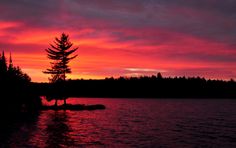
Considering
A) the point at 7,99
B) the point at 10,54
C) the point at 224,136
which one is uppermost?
the point at 10,54

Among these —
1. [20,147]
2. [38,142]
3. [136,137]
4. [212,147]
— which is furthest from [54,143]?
[212,147]

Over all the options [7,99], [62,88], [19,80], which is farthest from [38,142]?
[62,88]

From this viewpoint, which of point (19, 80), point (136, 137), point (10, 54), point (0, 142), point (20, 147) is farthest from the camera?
point (10, 54)

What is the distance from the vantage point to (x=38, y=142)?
41.7 meters

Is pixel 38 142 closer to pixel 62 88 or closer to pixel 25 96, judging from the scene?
pixel 25 96

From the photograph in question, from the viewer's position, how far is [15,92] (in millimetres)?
78000

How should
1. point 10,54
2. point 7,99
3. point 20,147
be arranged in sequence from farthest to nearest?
point 10,54, point 7,99, point 20,147

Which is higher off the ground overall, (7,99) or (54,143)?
(7,99)

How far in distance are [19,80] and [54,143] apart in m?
44.6

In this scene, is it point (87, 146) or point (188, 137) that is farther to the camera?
point (188, 137)

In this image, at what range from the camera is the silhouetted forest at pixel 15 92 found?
245 ft

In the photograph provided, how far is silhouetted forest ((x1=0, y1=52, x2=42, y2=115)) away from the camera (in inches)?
2943

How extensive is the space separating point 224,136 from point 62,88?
195 feet

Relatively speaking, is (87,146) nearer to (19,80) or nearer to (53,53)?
(19,80)
